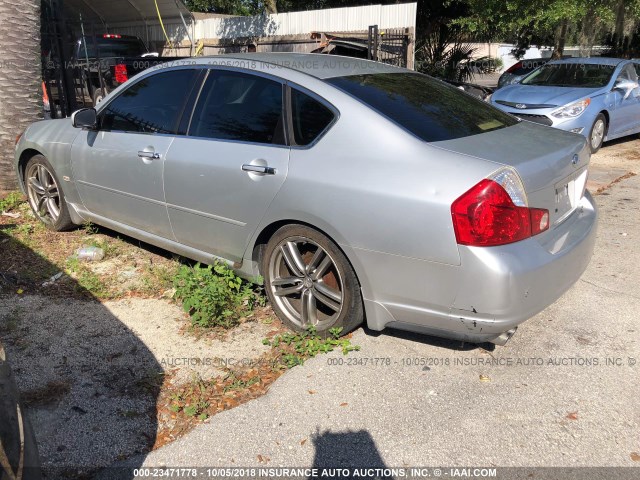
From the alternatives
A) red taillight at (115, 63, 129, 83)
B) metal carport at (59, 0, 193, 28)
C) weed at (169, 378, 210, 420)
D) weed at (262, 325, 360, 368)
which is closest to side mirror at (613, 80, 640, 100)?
weed at (262, 325, 360, 368)

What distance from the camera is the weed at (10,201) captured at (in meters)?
6.33

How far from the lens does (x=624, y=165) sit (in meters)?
9.02

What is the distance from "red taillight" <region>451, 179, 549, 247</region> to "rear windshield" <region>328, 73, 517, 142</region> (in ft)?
1.64

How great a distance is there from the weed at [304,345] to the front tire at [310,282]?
4cm

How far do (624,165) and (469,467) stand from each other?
7.75 meters

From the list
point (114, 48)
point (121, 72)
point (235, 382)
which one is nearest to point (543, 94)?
point (235, 382)

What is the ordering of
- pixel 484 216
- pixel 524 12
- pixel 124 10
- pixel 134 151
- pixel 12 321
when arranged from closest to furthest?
1. pixel 484 216
2. pixel 12 321
3. pixel 134 151
4. pixel 524 12
5. pixel 124 10

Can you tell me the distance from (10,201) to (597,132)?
865 centimetres

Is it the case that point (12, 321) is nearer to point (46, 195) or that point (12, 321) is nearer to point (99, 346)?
point (99, 346)

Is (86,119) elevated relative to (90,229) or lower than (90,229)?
elevated

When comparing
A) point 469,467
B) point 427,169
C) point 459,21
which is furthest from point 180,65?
point 459,21

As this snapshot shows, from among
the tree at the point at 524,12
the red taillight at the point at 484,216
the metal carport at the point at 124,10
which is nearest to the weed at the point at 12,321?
the red taillight at the point at 484,216

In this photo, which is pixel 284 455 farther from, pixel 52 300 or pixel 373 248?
pixel 52 300

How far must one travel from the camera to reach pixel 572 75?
10477 millimetres
